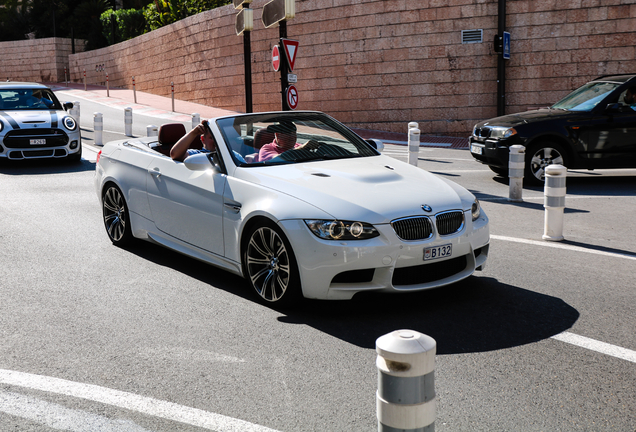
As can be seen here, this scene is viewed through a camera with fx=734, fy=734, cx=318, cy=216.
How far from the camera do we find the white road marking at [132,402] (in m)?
3.29

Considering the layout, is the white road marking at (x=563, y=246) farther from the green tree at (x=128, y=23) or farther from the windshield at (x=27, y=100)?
the green tree at (x=128, y=23)

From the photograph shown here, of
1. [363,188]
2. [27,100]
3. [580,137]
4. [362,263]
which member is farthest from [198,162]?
[27,100]

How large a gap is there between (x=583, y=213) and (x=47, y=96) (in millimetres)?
10867

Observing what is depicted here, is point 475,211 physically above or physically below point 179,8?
below

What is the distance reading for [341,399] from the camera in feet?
11.6

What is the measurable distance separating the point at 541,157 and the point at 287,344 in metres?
8.03

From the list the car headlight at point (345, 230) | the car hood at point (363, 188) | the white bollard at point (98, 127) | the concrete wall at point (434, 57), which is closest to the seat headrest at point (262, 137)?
the car hood at point (363, 188)

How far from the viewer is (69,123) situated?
13945mm

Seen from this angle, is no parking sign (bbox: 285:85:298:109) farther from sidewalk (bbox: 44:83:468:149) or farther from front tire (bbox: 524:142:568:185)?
sidewalk (bbox: 44:83:468:149)

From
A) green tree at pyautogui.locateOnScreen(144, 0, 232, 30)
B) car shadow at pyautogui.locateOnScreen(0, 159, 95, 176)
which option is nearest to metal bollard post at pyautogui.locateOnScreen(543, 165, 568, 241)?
car shadow at pyautogui.locateOnScreen(0, 159, 95, 176)

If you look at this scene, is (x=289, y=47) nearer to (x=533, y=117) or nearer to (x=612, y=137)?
(x=533, y=117)

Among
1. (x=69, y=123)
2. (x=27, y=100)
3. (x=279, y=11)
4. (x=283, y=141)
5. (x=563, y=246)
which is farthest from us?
(x=27, y=100)

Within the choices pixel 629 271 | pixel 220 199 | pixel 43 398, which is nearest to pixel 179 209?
pixel 220 199

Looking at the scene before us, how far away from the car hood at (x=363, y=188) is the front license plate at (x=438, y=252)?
0.80 feet
